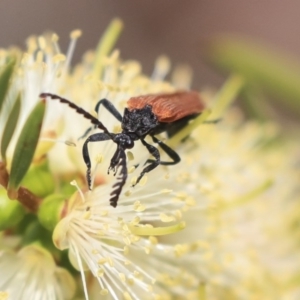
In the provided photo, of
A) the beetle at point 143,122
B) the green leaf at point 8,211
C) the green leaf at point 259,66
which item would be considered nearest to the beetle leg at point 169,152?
the beetle at point 143,122

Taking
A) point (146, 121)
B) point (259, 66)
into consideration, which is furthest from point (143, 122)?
point (259, 66)

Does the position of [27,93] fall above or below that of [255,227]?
above

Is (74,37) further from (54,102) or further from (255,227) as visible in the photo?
(255,227)

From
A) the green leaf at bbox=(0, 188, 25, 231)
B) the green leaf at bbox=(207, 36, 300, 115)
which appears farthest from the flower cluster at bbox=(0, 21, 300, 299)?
the green leaf at bbox=(207, 36, 300, 115)

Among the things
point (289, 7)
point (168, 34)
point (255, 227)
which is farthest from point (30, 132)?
point (289, 7)

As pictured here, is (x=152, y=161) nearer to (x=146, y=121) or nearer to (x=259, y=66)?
(x=146, y=121)

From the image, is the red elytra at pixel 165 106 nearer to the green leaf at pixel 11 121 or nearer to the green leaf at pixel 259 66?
the green leaf at pixel 11 121

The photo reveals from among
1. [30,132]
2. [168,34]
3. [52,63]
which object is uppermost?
[168,34]
